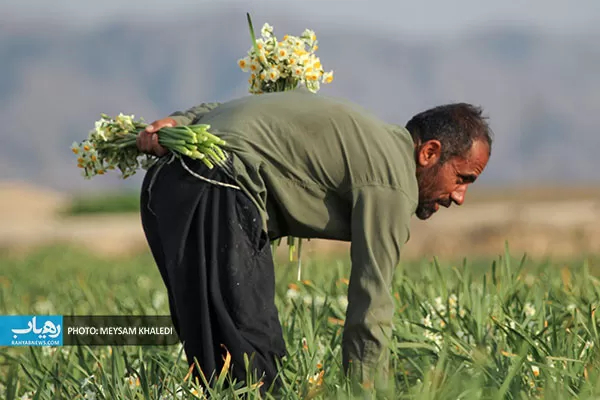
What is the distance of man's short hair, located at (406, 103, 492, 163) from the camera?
331 cm

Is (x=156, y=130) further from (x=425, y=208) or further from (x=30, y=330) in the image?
(x=30, y=330)

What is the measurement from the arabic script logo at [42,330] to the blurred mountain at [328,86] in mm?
79841

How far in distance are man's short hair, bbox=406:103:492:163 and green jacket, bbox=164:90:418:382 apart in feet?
0.20

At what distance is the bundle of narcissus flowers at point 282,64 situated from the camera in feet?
12.4

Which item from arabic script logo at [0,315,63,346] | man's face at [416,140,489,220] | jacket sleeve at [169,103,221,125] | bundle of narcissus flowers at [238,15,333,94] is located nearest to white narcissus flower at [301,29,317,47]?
bundle of narcissus flowers at [238,15,333,94]

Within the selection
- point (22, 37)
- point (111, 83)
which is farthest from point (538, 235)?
point (22, 37)

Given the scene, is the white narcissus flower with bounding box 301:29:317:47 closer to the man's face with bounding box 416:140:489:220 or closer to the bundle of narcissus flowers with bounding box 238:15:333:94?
the bundle of narcissus flowers with bounding box 238:15:333:94

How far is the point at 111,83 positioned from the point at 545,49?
172ft

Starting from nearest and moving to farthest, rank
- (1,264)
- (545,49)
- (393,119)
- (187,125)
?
(187,125), (1,264), (393,119), (545,49)

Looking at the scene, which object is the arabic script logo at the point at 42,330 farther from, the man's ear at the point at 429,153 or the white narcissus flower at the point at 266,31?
the man's ear at the point at 429,153

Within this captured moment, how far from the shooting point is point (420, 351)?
12.4ft

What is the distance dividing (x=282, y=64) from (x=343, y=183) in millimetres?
710

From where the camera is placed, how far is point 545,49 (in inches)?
5128

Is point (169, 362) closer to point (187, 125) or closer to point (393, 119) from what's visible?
point (187, 125)
